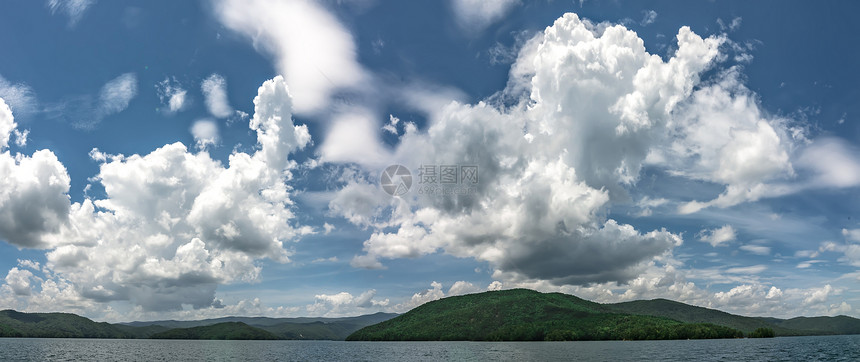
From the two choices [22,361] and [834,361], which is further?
[22,361]

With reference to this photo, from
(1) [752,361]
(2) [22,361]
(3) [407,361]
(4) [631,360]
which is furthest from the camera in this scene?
(3) [407,361]

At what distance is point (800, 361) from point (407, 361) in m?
139

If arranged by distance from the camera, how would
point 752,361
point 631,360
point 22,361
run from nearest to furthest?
point 752,361
point 631,360
point 22,361

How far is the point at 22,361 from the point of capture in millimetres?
176625

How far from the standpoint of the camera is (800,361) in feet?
504

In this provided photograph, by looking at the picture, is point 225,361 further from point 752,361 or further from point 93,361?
point 752,361

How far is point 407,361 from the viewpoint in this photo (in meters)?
188

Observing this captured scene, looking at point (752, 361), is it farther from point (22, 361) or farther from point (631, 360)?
point (22, 361)

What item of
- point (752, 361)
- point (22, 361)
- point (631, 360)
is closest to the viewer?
point (752, 361)

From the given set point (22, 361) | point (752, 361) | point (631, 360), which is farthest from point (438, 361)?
point (22, 361)

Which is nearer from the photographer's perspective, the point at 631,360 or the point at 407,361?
A: the point at 631,360

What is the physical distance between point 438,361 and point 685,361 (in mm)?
89239

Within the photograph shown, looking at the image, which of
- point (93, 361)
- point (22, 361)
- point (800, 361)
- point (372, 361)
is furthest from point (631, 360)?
point (22, 361)

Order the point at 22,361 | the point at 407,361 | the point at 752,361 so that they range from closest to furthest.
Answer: the point at 752,361
the point at 22,361
the point at 407,361
